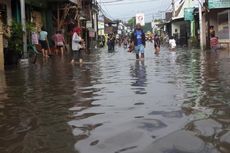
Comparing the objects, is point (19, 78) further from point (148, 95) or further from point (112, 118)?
point (112, 118)

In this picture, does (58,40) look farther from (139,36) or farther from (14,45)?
(14,45)

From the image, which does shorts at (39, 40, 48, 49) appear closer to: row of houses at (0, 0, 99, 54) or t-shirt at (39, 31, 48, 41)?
t-shirt at (39, 31, 48, 41)

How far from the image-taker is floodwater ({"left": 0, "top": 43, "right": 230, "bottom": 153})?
5.42m

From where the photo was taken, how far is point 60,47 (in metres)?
30.4

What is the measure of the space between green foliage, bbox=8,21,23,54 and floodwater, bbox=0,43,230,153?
771 cm

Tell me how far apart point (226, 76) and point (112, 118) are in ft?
20.3

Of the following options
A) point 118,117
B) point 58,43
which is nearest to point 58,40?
point 58,43

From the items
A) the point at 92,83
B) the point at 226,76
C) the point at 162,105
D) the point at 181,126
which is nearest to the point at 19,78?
the point at 92,83

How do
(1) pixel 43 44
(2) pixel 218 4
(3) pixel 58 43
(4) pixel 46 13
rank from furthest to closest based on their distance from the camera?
(2) pixel 218 4
(4) pixel 46 13
(3) pixel 58 43
(1) pixel 43 44

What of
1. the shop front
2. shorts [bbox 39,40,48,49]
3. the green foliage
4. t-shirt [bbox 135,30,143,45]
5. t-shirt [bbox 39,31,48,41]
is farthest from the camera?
the shop front

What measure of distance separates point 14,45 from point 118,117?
41.9ft

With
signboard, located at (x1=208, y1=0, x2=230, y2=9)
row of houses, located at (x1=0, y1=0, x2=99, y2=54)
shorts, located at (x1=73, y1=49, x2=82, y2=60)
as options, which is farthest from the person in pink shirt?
signboard, located at (x1=208, y1=0, x2=230, y2=9)

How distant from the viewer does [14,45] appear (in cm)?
1914

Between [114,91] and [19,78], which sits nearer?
[114,91]
